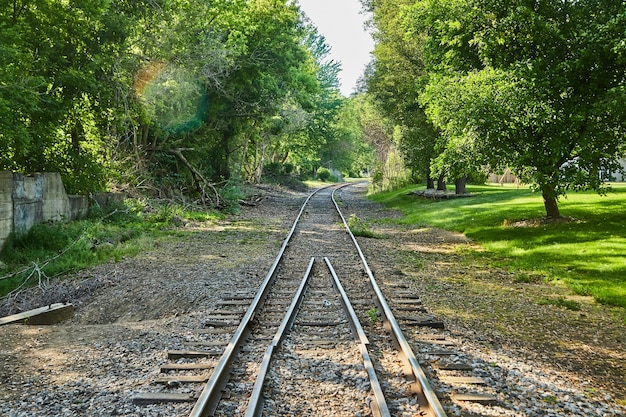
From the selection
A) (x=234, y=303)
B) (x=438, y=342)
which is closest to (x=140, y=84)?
(x=234, y=303)

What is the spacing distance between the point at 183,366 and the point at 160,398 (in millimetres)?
741

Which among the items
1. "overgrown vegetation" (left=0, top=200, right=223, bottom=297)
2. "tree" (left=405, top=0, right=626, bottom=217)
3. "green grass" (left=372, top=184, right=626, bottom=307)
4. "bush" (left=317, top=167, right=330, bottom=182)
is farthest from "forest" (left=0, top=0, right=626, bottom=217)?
"bush" (left=317, top=167, right=330, bottom=182)

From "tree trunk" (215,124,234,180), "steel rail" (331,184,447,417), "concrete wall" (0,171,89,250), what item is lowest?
"steel rail" (331,184,447,417)

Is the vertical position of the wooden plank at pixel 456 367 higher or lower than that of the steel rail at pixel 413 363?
lower

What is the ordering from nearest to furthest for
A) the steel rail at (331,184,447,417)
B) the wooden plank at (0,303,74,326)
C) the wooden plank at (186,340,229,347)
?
the steel rail at (331,184,447,417)
the wooden plank at (186,340,229,347)
the wooden plank at (0,303,74,326)

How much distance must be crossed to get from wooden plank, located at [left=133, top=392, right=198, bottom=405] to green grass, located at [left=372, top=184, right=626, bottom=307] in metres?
7.39

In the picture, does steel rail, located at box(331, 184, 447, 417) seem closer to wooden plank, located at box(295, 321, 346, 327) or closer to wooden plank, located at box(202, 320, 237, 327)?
wooden plank, located at box(295, 321, 346, 327)

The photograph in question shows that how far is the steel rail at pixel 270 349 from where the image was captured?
4.32 metres

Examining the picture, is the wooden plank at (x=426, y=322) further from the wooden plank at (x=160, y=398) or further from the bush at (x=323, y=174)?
the bush at (x=323, y=174)

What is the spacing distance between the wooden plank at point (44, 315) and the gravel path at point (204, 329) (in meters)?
0.20

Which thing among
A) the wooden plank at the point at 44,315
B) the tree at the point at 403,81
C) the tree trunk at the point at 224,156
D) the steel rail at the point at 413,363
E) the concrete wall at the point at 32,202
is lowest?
the wooden plank at the point at 44,315

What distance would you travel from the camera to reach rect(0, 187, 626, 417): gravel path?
4762 millimetres

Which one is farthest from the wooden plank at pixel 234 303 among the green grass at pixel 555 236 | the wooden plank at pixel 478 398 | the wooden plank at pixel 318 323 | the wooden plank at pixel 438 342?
the green grass at pixel 555 236

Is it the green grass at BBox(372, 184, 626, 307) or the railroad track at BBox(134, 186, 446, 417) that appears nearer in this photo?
the railroad track at BBox(134, 186, 446, 417)
